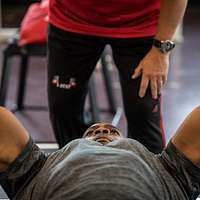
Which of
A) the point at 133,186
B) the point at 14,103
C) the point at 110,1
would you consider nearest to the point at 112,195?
the point at 133,186

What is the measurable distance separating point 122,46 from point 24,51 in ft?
3.42

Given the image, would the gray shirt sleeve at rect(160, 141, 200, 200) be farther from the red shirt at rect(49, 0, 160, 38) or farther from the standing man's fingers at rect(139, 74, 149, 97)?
the red shirt at rect(49, 0, 160, 38)

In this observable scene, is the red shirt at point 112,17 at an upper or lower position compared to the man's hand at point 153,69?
upper

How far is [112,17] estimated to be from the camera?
1826mm

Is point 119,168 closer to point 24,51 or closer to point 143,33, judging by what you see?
point 143,33

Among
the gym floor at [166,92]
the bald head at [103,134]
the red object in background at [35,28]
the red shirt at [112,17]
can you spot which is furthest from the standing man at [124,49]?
the red object in background at [35,28]

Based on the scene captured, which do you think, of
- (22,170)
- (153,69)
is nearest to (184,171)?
(22,170)

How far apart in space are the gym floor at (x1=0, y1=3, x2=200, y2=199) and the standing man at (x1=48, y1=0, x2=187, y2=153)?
721mm

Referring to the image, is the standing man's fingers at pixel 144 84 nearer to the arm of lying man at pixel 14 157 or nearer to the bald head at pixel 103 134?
the bald head at pixel 103 134

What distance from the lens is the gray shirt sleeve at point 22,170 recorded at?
4.14 ft

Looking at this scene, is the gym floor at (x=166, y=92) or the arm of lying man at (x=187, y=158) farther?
the gym floor at (x=166, y=92)

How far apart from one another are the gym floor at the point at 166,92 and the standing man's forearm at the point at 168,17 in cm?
102

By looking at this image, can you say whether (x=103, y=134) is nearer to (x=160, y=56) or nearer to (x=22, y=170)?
(x=22, y=170)

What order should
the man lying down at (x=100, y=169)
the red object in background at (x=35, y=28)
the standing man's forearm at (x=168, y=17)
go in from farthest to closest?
1. the red object in background at (x=35, y=28)
2. the standing man's forearm at (x=168, y=17)
3. the man lying down at (x=100, y=169)
